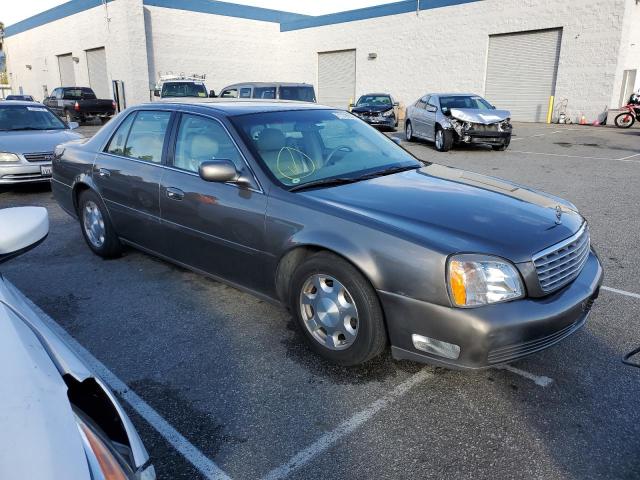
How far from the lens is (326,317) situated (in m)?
3.14

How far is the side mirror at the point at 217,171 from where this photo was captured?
3.38 meters

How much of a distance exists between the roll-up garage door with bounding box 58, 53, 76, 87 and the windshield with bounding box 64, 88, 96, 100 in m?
12.4

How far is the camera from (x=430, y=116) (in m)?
14.7

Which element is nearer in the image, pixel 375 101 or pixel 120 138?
pixel 120 138

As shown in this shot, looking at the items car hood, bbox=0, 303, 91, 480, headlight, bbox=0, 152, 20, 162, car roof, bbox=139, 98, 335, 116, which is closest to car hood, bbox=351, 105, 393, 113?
headlight, bbox=0, 152, 20, 162

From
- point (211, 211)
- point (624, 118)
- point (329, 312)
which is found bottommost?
point (329, 312)

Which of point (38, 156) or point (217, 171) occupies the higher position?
point (217, 171)

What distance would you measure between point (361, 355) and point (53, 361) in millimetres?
1751

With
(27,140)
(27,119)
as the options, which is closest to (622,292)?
(27,140)

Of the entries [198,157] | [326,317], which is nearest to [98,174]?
[198,157]

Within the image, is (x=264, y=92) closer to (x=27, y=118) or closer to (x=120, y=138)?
(x=27, y=118)

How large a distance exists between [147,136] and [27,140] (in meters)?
5.19

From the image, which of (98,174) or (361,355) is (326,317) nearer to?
(361,355)

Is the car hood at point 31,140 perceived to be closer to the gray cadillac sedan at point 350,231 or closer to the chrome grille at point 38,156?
the chrome grille at point 38,156
